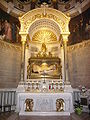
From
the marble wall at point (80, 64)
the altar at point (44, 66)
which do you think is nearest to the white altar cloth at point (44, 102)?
the altar at point (44, 66)

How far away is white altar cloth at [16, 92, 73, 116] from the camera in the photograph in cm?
660

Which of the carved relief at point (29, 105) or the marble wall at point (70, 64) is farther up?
the marble wall at point (70, 64)

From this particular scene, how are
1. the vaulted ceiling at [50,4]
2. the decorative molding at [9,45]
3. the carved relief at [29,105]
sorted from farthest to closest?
the vaulted ceiling at [50,4] → the decorative molding at [9,45] → the carved relief at [29,105]

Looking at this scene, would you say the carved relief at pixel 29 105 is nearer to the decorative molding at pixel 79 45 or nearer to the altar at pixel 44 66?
the altar at pixel 44 66

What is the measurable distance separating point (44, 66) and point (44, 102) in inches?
106

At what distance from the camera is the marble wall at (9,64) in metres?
8.41

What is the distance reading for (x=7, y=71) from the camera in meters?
8.68

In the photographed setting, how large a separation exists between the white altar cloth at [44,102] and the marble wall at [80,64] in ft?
6.65

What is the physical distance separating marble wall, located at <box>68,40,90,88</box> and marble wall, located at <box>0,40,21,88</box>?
3.67 metres

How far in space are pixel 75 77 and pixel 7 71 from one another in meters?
4.39

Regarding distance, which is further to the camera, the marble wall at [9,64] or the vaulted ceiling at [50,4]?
the vaulted ceiling at [50,4]

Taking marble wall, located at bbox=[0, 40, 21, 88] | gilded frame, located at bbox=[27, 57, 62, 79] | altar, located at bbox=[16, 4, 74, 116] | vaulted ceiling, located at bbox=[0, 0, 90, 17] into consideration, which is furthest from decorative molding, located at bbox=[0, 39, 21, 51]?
vaulted ceiling, located at bbox=[0, 0, 90, 17]

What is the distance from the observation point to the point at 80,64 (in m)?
8.89

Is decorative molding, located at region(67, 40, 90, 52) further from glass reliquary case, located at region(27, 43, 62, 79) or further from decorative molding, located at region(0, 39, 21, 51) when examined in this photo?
decorative molding, located at region(0, 39, 21, 51)
